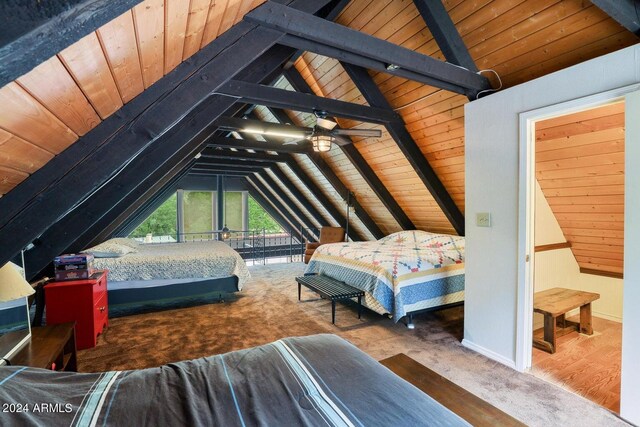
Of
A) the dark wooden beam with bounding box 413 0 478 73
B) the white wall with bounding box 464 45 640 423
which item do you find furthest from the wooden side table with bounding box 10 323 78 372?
the dark wooden beam with bounding box 413 0 478 73

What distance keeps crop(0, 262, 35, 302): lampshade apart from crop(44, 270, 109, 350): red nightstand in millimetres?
1411

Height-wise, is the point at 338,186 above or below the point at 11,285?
above

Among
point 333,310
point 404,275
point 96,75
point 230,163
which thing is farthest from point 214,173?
point 96,75

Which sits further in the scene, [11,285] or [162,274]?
[162,274]

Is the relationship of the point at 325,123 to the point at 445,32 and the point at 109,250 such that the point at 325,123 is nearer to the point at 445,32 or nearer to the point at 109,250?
the point at 445,32

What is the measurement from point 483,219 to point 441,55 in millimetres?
1755

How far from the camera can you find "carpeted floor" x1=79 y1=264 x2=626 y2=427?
2.01 m

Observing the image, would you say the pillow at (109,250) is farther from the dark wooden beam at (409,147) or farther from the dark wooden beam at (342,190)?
the dark wooden beam at (409,147)

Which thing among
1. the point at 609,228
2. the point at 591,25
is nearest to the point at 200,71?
the point at 591,25

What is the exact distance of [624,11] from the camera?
1.85 metres

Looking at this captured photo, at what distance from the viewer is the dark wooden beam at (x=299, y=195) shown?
24.7 ft

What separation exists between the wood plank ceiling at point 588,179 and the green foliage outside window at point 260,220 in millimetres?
8186

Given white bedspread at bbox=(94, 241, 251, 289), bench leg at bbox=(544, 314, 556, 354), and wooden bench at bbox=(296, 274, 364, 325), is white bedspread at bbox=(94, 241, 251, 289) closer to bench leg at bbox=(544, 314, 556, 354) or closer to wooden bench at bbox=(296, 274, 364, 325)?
wooden bench at bbox=(296, 274, 364, 325)

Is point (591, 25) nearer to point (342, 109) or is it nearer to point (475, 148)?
point (475, 148)
